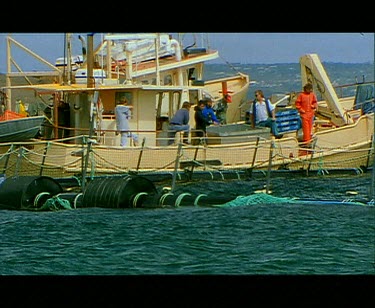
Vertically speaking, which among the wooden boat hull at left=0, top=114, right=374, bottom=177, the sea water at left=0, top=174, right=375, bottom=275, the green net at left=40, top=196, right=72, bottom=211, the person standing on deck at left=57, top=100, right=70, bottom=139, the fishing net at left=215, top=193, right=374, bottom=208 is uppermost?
the person standing on deck at left=57, top=100, right=70, bottom=139

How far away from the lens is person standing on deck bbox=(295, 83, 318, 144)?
1756 centimetres

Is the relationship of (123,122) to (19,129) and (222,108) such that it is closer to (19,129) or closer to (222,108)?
(19,129)

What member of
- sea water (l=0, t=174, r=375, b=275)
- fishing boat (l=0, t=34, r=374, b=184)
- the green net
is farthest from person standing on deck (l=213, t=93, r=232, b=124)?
the green net

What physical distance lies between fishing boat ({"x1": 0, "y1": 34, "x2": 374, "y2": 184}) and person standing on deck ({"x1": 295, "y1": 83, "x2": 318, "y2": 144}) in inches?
13.1

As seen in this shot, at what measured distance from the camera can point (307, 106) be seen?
17750mm

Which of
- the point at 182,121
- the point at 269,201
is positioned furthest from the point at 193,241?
the point at 182,121

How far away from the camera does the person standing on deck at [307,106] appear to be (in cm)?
1756

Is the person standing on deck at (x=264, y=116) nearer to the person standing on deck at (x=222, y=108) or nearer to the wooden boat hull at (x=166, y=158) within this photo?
the wooden boat hull at (x=166, y=158)

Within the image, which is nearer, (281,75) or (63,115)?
(63,115)

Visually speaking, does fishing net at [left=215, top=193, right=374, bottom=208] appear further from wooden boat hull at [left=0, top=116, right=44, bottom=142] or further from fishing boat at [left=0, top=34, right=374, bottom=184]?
wooden boat hull at [left=0, top=116, right=44, bottom=142]

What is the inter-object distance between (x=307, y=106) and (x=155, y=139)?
294 centimetres

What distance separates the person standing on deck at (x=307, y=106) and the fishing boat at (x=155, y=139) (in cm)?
33

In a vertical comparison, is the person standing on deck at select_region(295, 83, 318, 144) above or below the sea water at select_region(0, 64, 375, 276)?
above
